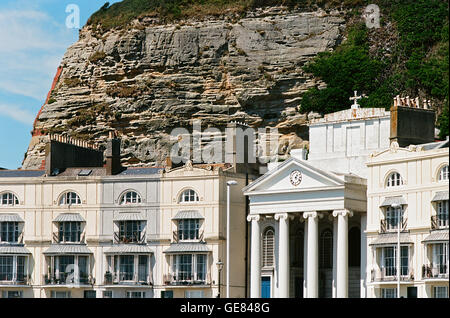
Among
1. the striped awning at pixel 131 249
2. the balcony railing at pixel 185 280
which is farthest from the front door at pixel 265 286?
the striped awning at pixel 131 249

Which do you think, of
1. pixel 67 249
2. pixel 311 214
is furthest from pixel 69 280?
pixel 311 214

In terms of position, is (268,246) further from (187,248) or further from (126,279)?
(126,279)

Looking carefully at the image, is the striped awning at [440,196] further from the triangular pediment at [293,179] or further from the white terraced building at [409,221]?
the triangular pediment at [293,179]

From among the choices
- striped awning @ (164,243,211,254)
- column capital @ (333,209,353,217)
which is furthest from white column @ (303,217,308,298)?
striped awning @ (164,243,211,254)

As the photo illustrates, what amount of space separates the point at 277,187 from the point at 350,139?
6.25m

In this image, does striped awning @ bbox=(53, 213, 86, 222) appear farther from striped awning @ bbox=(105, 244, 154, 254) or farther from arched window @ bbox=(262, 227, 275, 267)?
arched window @ bbox=(262, 227, 275, 267)

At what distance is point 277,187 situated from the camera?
74188mm

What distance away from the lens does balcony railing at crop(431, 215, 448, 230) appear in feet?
216

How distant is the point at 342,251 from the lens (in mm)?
70188

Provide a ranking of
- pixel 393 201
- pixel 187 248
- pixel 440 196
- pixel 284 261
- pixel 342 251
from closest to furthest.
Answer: pixel 440 196 → pixel 393 201 → pixel 342 251 → pixel 284 261 → pixel 187 248

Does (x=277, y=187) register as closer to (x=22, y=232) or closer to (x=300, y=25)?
(x=22, y=232)

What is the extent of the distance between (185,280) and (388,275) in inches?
585
